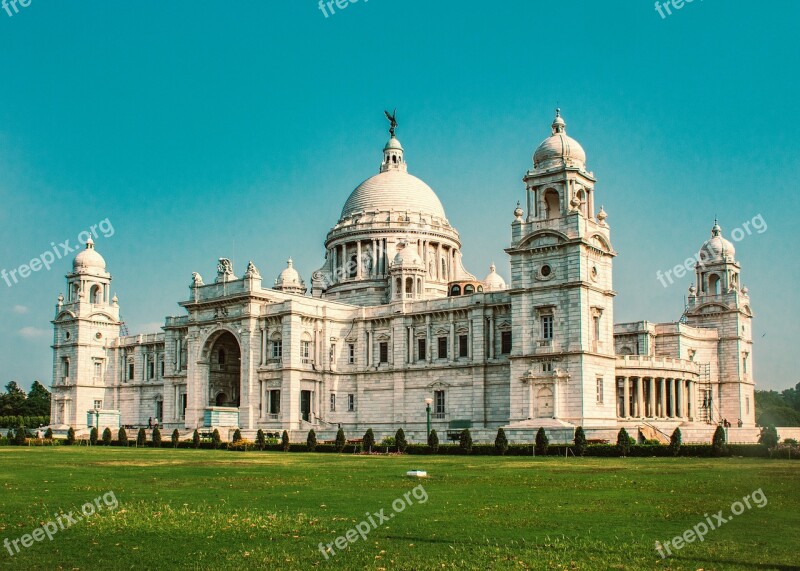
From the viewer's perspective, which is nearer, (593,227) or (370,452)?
(370,452)

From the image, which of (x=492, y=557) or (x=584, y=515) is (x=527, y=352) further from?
(x=492, y=557)

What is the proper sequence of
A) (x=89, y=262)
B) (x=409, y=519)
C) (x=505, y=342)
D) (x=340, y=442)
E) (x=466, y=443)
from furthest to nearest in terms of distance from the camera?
(x=89, y=262) < (x=505, y=342) < (x=340, y=442) < (x=466, y=443) < (x=409, y=519)

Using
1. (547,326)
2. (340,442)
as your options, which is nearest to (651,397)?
(547,326)

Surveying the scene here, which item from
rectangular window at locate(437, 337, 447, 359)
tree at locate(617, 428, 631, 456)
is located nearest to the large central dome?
rectangular window at locate(437, 337, 447, 359)

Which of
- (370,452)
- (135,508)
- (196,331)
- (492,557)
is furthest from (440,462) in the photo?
(196,331)

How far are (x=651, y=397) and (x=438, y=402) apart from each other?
17687mm

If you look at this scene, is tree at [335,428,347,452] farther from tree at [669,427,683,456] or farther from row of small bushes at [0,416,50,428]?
row of small bushes at [0,416,50,428]

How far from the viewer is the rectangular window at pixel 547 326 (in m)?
66.4

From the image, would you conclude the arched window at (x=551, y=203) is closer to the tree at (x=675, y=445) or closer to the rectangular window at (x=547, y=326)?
the rectangular window at (x=547, y=326)

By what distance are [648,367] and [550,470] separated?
3699cm

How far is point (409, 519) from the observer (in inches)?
827

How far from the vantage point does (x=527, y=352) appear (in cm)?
6688

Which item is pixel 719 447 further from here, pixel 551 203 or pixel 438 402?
pixel 438 402

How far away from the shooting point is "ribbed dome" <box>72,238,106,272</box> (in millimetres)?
103750
